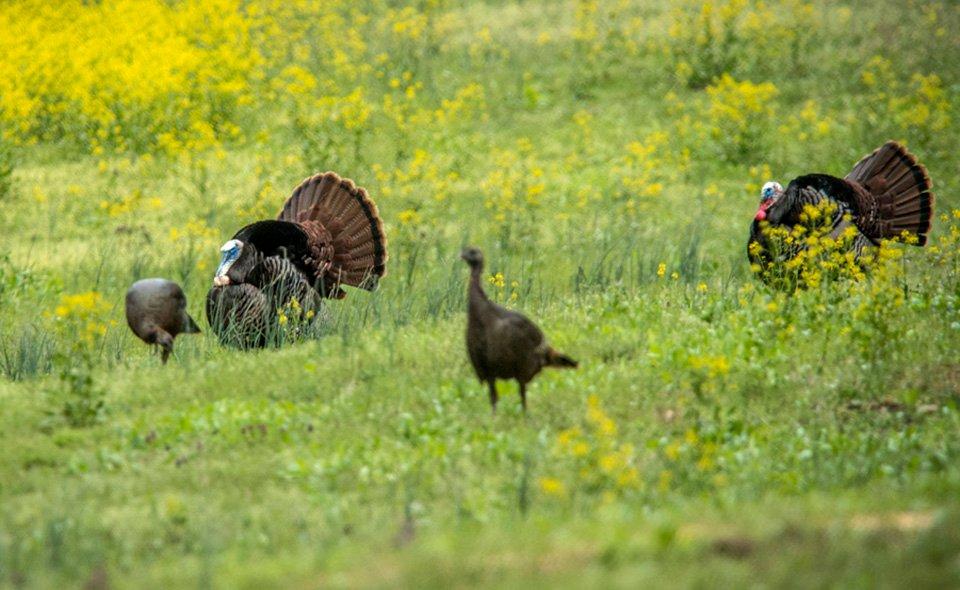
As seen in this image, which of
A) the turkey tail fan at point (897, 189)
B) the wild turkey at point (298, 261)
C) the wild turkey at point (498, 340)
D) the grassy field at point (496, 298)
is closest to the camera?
the grassy field at point (496, 298)

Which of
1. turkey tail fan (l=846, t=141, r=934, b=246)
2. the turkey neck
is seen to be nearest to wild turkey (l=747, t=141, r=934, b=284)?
turkey tail fan (l=846, t=141, r=934, b=246)

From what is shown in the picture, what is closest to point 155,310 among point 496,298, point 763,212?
point 496,298

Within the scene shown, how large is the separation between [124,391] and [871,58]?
16.4 m

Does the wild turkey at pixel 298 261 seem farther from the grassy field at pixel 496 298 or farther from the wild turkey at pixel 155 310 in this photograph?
the wild turkey at pixel 155 310

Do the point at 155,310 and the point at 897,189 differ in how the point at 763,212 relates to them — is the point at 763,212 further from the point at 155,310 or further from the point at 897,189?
the point at 155,310

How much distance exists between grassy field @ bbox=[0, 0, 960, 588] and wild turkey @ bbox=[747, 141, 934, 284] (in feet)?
1.56

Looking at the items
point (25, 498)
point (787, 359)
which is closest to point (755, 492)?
point (787, 359)

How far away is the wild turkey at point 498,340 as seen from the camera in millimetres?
8227

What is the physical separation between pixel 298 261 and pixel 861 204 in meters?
5.34

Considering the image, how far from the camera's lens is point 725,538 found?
5723 millimetres

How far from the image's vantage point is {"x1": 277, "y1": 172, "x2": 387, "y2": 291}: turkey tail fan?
1222cm

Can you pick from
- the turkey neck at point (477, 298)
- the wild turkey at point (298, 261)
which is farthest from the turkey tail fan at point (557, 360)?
the wild turkey at point (298, 261)

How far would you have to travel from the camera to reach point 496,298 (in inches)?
475

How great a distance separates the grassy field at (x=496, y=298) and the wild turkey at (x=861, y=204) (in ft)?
1.56
